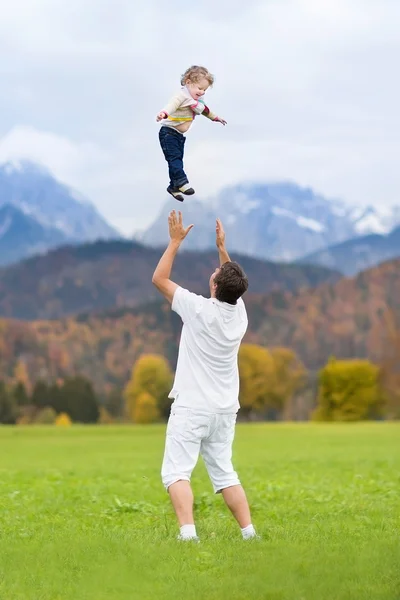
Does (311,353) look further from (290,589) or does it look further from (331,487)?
(290,589)

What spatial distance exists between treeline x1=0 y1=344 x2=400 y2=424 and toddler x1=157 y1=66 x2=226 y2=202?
3448 inches

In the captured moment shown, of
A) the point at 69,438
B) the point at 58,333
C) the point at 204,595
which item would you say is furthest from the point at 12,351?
the point at 204,595

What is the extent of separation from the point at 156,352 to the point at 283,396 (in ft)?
185

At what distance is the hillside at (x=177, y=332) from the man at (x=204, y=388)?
133 metres

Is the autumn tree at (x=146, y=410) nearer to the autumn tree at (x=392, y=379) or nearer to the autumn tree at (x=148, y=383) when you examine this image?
the autumn tree at (x=148, y=383)

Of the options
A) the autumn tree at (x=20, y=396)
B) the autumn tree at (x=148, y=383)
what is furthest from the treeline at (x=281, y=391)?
the autumn tree at (x=20, y=396)

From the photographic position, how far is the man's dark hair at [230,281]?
990 cm

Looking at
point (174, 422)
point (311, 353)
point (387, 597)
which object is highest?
point (311, 353)

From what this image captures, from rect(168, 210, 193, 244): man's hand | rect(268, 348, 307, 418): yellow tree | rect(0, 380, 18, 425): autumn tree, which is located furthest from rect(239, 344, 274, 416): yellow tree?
rect(168, 210, 193, 244): man's hand

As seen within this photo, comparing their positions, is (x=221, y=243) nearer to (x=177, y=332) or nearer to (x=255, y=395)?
(x=255, y=395)

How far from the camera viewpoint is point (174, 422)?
32.5 ft

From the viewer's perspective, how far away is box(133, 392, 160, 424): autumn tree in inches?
4085

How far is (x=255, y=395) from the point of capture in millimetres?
102938

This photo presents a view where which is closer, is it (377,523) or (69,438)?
(377,523)
